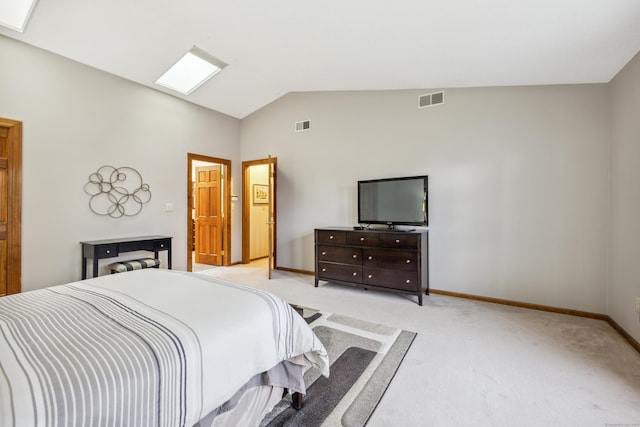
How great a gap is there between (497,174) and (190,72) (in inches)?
176

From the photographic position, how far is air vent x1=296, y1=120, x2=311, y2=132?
4824 mm

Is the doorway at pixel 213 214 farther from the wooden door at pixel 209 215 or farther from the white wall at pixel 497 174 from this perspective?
the white wall at pixel 497 174

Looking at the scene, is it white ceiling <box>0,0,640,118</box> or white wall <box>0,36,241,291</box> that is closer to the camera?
white ceiling <box>0,0,640,118</box>

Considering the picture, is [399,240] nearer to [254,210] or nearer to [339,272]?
[339,272]

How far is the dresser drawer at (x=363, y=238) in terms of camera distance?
12.0 feet

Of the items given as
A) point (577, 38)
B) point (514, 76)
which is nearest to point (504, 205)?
point (514, 76)

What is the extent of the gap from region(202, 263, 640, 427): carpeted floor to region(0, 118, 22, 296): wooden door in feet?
11.0

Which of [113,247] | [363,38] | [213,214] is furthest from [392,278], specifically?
[213,214]

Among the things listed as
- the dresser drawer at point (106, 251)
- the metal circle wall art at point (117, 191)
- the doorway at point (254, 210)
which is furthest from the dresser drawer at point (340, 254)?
the metal circle wall art at point (117, 191)

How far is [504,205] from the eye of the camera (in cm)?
337

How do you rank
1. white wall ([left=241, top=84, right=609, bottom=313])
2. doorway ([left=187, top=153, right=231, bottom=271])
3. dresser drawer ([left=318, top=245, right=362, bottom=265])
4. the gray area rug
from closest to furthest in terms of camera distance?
the gray area rug, white wall ([left=241, top=84, right=609, bottom=313]), dresser drawer ([left=318, top=245, right=362, bottom=265]), doorway ([left=187, top=153, right=231, bottom=271])

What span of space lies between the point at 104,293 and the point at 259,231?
481 cm

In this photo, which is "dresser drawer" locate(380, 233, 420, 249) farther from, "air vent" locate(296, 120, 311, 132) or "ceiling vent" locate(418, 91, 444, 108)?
"air vent" locate(296, 120, 311, 132)

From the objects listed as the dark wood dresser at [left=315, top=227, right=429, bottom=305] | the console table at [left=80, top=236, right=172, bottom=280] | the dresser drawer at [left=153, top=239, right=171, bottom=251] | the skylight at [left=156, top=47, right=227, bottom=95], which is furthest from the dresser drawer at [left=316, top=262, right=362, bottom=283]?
the skylight at [left=156, top=47, right=227, bottom=95]
